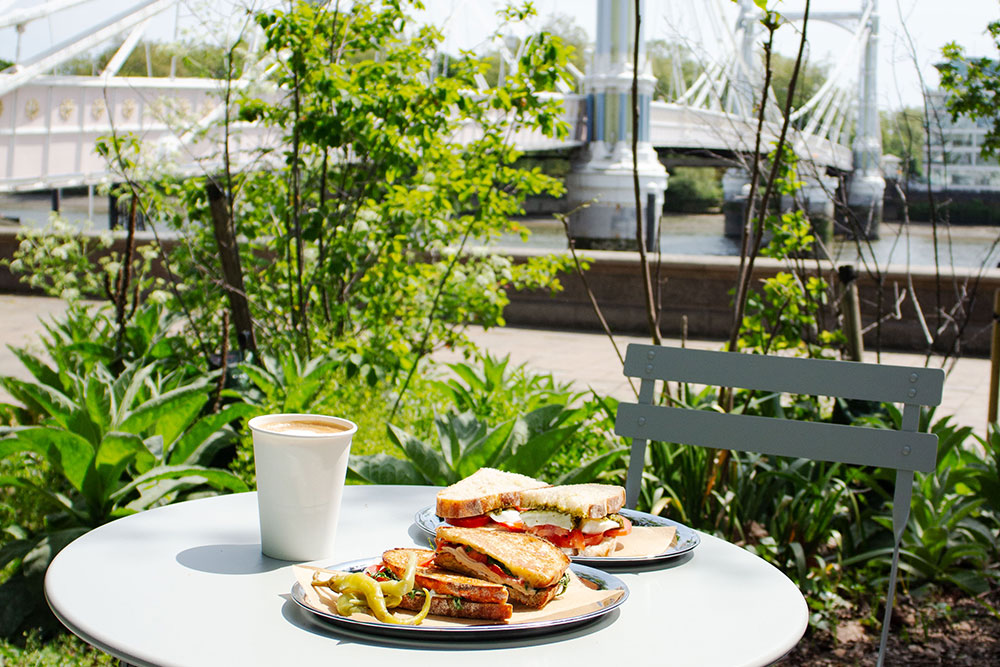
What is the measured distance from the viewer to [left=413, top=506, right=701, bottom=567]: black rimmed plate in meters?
1.37

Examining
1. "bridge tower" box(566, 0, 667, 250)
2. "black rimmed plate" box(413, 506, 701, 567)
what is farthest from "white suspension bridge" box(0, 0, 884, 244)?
"black rimmed plate" box(413, 506, 701, 567)

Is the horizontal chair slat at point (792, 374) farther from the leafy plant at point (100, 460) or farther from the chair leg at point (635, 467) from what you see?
the leafy plant at point (100, 460)

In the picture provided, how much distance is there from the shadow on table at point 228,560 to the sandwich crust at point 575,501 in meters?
0.33

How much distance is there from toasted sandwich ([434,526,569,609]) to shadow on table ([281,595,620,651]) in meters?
0.05

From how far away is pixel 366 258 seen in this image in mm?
4496

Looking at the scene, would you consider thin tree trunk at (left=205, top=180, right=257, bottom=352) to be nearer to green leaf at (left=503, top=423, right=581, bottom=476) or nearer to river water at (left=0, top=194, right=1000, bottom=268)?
green leaf at (left=503, top=423, right=581, bottom=476)

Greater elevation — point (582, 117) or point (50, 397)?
point (582, 117)

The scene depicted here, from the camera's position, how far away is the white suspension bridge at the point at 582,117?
18.2 ft

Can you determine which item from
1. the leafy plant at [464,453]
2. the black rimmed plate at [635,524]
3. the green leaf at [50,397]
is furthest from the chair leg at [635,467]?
the green leaf at [50,397]

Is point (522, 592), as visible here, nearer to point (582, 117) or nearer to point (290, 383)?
point (290, 383)

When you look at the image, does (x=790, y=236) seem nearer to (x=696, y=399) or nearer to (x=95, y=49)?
(x=696, y=399)

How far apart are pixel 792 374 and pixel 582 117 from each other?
94.9ft

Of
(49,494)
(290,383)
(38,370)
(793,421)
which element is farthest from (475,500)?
(38,370)

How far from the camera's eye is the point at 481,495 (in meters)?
1.35
